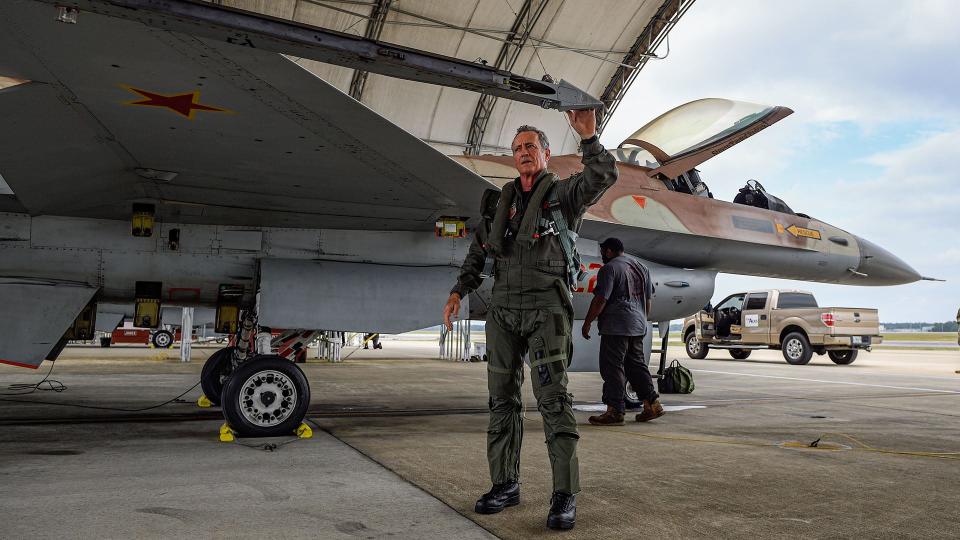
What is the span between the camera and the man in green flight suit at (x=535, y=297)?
2.93m

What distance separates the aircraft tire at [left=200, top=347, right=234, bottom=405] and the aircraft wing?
212 cm

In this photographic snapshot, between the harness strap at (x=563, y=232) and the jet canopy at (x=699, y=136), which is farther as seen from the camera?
the jet canopy at (x=699, y=136)

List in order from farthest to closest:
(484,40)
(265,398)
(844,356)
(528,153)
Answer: (484,40) < (844,356) < (265,398) < (528,153)

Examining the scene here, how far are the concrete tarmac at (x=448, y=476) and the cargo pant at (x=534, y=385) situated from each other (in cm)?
24

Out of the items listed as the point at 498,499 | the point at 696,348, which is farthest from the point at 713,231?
the point at 696,348

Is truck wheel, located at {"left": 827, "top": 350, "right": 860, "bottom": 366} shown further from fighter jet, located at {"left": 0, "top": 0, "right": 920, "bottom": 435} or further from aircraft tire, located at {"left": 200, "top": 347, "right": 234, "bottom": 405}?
aircraft tire, located at {"left": 200, "top": 347, "right": 234, "bottom": 405}

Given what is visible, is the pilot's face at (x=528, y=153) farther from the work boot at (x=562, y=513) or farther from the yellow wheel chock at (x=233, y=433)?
the yellow wheel chock at (x=233, y=433)

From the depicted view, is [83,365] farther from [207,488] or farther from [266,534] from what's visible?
[266,534]

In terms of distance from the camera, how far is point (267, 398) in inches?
193

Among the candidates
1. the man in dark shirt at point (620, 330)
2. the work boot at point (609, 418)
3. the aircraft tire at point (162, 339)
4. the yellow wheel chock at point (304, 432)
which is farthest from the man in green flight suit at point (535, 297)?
the aircraft tire at point (162, 339)

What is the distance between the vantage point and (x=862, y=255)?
28.0 ft

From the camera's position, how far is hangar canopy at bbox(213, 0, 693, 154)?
57.6 ft

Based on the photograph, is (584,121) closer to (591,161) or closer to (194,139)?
(591,161)

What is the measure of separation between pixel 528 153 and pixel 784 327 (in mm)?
17909
